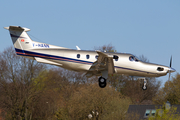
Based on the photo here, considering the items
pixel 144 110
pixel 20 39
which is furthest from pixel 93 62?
pixel 144 110

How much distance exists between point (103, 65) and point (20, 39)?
9.03 m

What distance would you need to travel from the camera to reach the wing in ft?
94.9

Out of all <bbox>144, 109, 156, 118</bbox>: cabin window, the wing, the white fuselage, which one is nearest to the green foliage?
<bbox>144, 109, 156, 118</bbox>: cabin window

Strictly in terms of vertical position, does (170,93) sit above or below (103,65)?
below

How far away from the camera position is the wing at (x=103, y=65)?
94.9ft

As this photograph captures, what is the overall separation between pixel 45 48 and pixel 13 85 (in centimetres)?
3806

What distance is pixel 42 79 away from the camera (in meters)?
77.5

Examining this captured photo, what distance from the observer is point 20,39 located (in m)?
32.0

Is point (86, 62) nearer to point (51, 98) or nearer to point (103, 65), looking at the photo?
point (103, 65)

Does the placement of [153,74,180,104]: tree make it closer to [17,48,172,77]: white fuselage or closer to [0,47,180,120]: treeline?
[0,47,180,120]: treeline

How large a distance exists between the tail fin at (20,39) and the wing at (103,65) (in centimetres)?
693

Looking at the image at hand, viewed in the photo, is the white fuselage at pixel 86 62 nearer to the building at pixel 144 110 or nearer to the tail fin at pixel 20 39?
the tail fin at pixel 20 39

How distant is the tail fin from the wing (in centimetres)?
693

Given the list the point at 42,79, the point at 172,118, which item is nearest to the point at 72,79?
the point at 42,79
